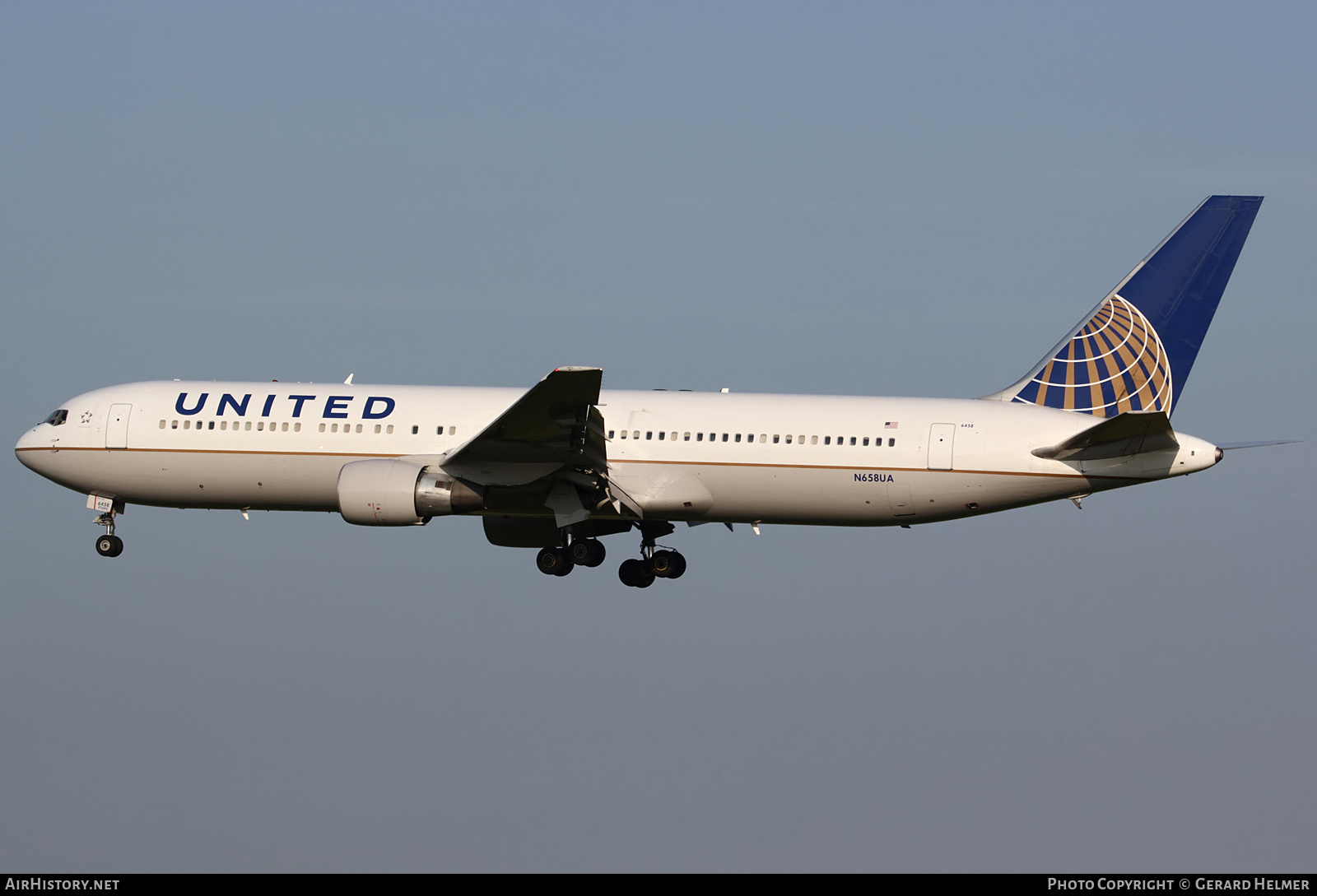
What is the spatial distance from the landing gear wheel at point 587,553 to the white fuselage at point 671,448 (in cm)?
283

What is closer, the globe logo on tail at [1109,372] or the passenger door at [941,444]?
the passenger door at [941,444]

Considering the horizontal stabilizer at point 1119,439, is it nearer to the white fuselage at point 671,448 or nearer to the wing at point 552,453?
the white fuselage at point 671,448

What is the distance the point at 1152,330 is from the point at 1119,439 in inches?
239

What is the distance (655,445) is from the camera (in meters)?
39.2

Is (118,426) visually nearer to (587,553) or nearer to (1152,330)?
(587,553)

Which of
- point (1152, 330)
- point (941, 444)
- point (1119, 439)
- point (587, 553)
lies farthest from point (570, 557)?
point (1152, 330)

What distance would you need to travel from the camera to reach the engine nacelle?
37.9 metres

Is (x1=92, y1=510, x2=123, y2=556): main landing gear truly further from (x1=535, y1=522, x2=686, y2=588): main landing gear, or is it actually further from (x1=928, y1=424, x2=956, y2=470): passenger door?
(x1=928, y1=424, x2=956, y2=470): passenger door

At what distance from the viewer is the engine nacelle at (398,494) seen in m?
37.9

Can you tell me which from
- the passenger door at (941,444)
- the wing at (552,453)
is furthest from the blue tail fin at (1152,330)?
the wing at (552,453)

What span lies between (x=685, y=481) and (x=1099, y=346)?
11.6m

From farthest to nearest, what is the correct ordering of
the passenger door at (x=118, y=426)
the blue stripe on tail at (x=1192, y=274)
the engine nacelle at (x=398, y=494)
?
the passenger door at (x=118, y=426), the blue stripe on tail at (x=1192, y=274), the engine nacelle at (x=398, y=494)

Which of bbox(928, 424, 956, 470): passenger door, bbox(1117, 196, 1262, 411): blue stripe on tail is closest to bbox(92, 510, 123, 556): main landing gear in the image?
bbox(928, 424, 956, 470): passenger door

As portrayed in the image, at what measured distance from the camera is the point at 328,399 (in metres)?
41.3
